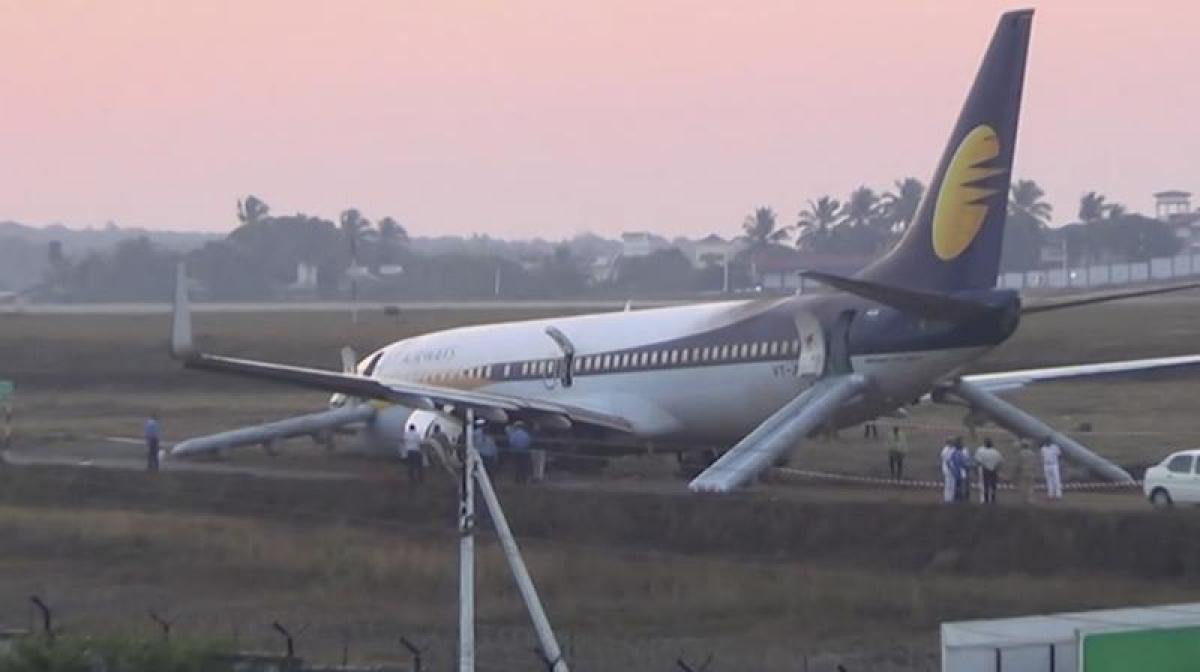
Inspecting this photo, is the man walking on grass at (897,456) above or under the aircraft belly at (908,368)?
under

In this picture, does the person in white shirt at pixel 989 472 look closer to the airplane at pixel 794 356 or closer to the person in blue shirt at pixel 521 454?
the airplane at pixel 794 356

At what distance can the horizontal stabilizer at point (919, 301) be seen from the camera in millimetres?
39406

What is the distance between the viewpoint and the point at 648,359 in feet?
151

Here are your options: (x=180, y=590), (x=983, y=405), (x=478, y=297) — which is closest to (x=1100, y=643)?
(x=180, y=590)

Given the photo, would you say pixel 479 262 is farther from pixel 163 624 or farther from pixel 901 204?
pixel 163 624

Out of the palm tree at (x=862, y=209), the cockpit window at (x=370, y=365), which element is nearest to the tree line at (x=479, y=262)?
the palm tree at (x=862, y=209)

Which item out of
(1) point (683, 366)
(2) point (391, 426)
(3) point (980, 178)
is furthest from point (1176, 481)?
(2) point (391, 426)

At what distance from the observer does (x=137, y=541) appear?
38.4 m

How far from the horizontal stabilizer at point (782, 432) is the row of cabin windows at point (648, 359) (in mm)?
1285

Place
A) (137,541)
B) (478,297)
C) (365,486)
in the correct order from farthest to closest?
(478,297) < (365,486) < (137,541)

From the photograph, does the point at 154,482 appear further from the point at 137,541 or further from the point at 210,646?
the point at 210,646

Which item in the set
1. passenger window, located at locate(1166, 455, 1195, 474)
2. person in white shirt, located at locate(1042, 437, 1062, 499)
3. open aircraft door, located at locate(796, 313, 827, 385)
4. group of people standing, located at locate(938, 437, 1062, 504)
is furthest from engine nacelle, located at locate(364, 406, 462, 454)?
passenger window, located at locate(1166, 455, 1195, 474)

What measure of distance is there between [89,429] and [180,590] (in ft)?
92.5

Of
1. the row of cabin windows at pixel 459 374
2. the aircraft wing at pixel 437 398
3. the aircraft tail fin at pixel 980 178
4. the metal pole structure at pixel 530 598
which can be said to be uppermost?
the aircraft tail fin at pixel 980 178
